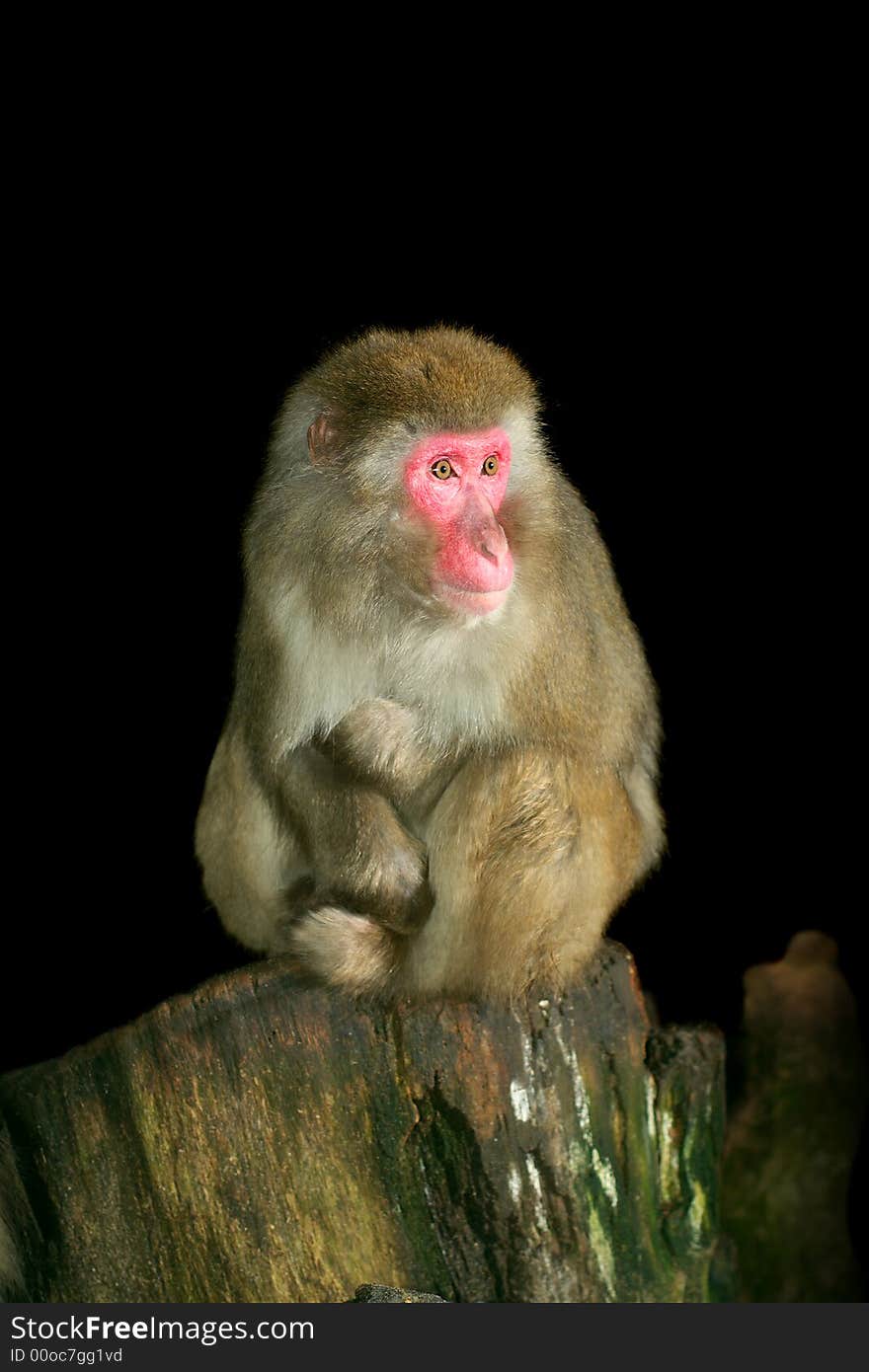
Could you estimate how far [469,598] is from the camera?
3.35 m

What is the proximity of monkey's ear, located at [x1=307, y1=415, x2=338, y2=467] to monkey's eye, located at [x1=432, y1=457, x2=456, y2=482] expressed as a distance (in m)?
0.25

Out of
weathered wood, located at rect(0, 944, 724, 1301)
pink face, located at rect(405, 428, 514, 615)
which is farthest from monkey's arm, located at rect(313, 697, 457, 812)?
weathered wood, located at rect(0, 944, 724, 1301)

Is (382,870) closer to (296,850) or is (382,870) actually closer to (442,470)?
(296,850)

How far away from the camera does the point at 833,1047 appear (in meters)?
4.96

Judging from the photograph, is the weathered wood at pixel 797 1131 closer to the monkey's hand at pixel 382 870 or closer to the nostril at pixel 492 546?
the monkey's hand at pixel 382 870

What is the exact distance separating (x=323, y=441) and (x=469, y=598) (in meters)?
0.50

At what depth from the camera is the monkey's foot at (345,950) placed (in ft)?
11.8

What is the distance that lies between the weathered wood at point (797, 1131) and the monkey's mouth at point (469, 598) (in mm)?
2093

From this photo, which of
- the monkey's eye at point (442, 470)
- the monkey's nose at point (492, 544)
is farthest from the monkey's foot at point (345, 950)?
the monkey's eye at point (442, 470)

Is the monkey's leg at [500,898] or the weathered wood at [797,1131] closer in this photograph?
the monkey's leg at [500,898]

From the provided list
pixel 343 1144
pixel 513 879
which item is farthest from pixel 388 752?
pixel 343 1144

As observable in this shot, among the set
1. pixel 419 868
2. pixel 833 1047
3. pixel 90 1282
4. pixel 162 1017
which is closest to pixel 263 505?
pixel 419 868

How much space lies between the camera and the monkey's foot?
11.8 feet

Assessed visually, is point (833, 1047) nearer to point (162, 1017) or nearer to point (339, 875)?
point (339, 875)
